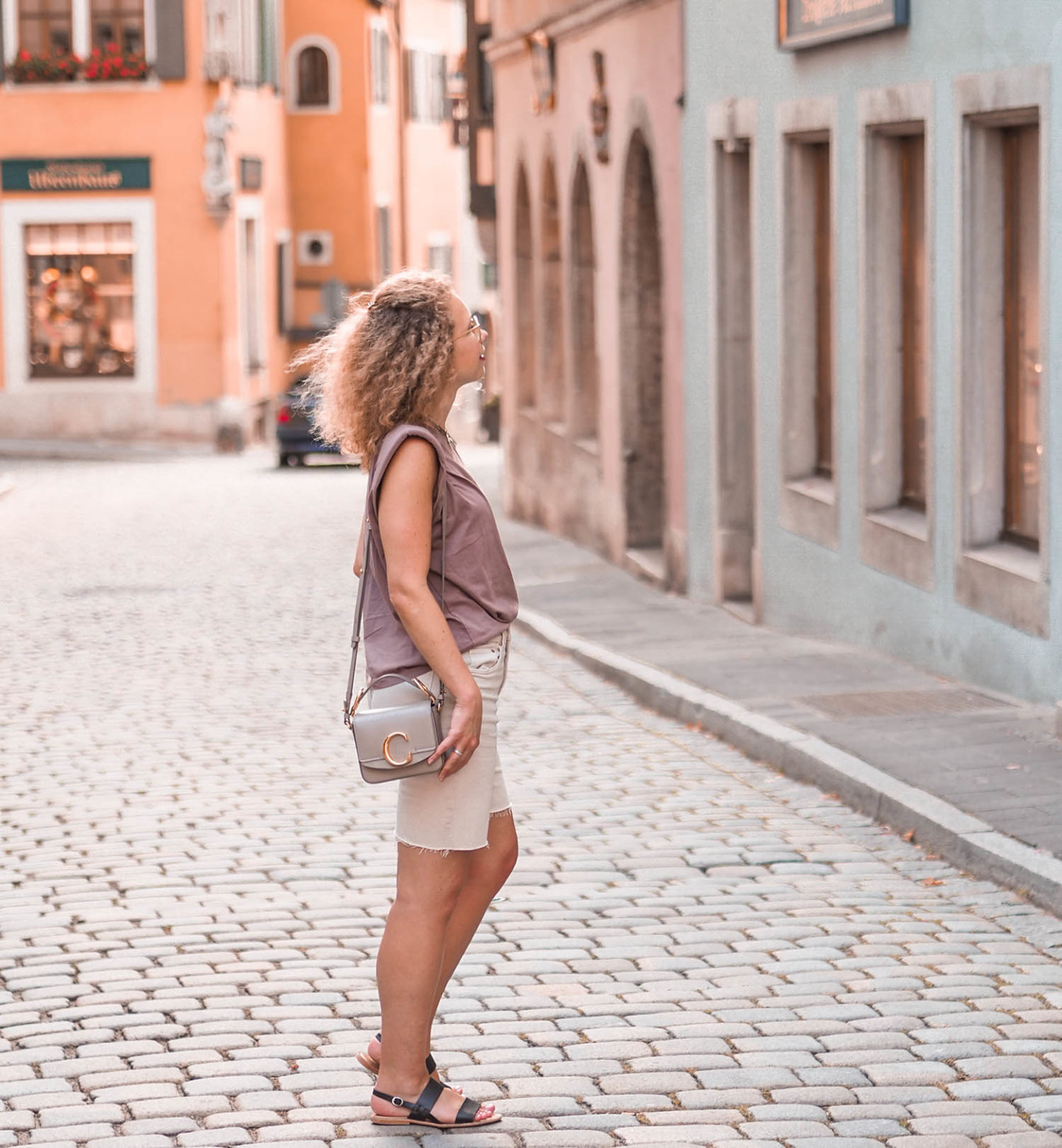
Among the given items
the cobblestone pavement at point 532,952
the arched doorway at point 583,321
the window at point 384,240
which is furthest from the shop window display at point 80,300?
the cobblestone pavement at point 532,952

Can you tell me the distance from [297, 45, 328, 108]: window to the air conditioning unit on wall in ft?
8.02

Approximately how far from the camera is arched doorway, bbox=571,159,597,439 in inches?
803

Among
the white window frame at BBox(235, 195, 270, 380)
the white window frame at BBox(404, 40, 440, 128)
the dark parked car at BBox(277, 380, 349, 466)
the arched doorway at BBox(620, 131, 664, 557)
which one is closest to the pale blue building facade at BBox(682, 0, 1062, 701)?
the arched doorway at BBox(620, 131, 664, 557)

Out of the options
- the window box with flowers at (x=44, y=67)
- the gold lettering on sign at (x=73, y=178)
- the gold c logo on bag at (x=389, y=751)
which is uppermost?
the window box with flowers at (x=44, y=67)

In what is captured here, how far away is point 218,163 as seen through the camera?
36.4 meters

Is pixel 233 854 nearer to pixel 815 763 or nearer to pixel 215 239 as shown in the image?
pixel 815 763

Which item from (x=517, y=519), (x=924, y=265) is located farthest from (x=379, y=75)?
(x=924, y=265)

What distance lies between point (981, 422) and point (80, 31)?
1098 inches

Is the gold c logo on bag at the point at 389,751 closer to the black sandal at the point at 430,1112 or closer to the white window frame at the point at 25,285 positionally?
the black sandal at the point at 430,1112

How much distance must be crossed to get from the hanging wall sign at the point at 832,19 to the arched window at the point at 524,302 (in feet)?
32.8

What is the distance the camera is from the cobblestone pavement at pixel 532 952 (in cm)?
516

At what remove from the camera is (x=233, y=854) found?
8062 mm

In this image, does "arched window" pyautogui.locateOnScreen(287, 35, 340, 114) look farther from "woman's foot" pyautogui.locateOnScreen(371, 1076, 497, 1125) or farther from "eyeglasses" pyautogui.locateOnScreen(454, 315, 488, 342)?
"woman's foot" pyautogui.locateOnScreen(371, 1076, 497, 1125)

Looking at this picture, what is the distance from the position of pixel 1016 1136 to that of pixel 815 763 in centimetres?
417
